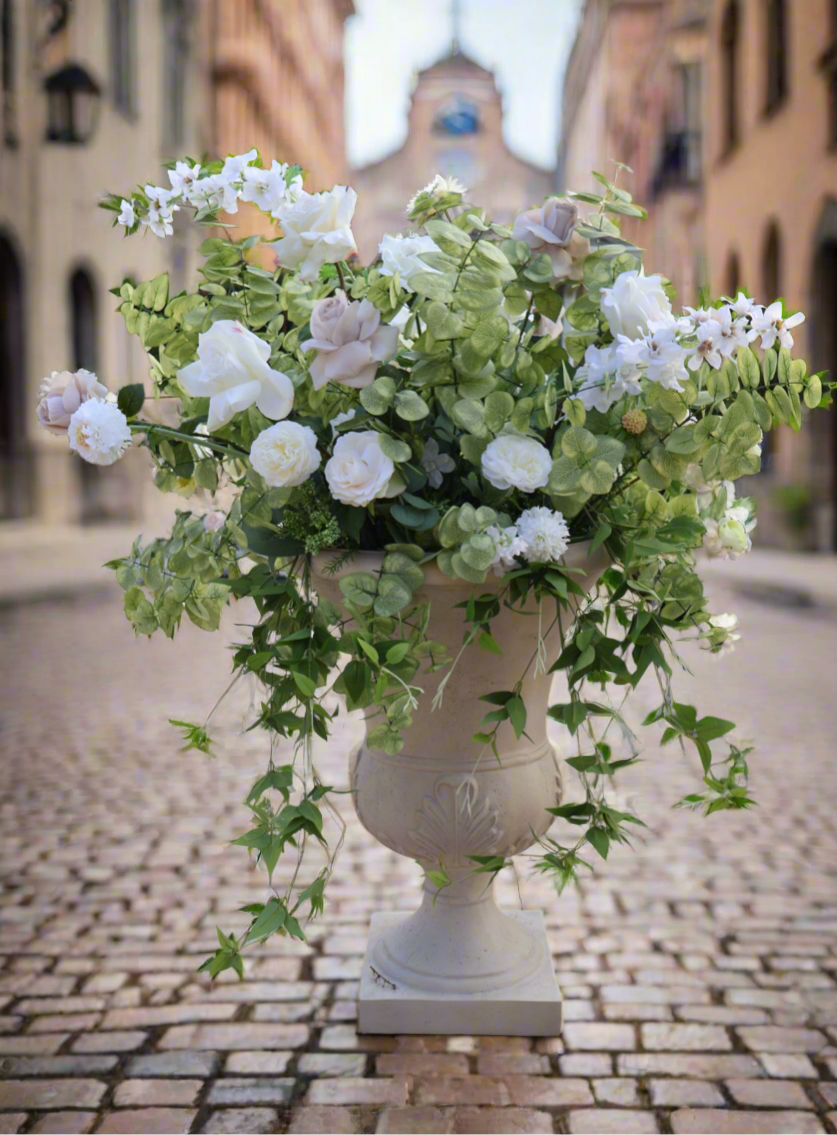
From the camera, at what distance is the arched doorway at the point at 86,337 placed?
56.7ft

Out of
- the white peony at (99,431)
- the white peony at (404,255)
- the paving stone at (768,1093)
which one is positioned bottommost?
the paving stone at (768,1093)

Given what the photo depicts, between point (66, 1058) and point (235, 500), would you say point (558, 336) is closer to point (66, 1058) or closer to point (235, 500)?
point (235, 500)

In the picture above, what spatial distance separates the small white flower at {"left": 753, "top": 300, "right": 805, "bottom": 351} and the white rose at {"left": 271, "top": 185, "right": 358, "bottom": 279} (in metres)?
0.63

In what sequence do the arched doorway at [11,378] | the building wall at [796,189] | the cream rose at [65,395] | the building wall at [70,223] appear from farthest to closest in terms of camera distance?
the arched doorway at [11,378] < the building wall at [70,223] < the building wall at [796,189] < the cream rose at [65,395]

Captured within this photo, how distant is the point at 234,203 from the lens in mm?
1931

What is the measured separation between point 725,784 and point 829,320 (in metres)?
12.2

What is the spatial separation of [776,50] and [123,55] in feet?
32.4

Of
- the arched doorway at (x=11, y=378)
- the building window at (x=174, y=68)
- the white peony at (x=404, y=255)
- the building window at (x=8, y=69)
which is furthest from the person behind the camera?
the building window at (x=174, y=68)

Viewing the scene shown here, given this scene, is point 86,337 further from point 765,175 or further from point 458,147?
point 458,147

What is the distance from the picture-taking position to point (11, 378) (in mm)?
→ 14844

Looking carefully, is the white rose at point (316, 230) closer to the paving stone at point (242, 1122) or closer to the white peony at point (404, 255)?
the white peony at point (404, 255)

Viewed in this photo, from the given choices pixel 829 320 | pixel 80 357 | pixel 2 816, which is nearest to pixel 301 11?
pixel 80 357

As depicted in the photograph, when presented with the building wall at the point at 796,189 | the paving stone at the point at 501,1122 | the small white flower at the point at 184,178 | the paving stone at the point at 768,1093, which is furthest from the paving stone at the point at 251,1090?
the building wall at the point at 796,189

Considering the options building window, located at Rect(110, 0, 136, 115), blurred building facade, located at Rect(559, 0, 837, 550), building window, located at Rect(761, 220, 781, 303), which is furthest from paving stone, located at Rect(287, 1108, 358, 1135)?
building window, located at Rect(110, 0, 136, 115)
